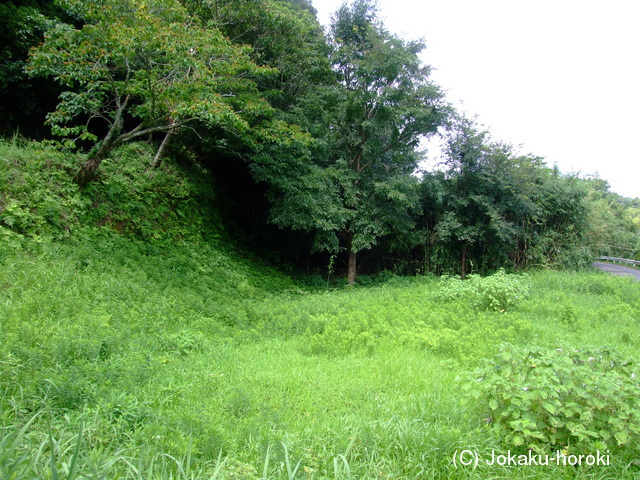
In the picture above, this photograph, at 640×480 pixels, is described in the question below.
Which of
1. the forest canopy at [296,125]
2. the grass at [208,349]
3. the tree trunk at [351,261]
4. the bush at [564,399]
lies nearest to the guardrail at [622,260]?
the forest canopy at [296,125]

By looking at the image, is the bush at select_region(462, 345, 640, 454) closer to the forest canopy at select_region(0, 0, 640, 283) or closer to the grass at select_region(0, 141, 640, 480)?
the grass at select_region(0, 141, 640, 480)

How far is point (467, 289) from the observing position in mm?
7195

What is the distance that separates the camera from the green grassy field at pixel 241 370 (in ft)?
7.11

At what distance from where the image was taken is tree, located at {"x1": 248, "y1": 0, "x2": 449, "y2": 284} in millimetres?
9758

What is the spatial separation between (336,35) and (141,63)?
6603 mm

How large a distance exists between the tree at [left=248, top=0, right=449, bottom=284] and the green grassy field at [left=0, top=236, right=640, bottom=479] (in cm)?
318

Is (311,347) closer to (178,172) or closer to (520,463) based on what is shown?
(520,463)

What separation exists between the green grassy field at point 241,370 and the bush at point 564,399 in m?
0.15

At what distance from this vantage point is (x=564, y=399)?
93.0 inches

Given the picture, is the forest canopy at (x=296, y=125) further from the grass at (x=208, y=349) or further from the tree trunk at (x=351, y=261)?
the grass at (x=208, y=349)

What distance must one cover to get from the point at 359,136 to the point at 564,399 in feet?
32.1

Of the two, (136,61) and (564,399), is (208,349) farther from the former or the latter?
(136,61)

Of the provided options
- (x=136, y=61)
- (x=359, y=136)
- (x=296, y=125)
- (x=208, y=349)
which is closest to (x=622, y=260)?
(x=359, y=136)

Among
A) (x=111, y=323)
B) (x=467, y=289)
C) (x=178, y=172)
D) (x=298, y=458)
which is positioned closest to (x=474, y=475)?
(x=298, y=458)
